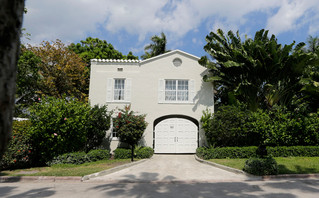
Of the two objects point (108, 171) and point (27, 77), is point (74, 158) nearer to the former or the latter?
point (108, 171)

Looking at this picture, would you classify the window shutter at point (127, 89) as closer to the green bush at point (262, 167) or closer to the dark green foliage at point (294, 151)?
the green bush at point (262, 167)

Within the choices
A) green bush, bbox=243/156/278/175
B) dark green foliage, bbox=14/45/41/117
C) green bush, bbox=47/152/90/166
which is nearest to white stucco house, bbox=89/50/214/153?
green bush, bbox=47/152/90/166

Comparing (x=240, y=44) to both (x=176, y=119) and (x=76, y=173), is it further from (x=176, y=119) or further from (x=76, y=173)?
(x=76, y=173)

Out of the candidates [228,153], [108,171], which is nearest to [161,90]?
[228,153]

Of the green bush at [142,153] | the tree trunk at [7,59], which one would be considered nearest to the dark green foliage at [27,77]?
the green bush at [142,153]

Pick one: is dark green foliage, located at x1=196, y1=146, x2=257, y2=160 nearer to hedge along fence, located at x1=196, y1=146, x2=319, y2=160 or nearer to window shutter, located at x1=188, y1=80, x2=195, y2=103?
hedge along fence, located at x1=196, y1=146, x2=319, y2=160

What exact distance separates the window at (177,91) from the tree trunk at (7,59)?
1536 centimetres

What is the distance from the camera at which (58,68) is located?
793 inches

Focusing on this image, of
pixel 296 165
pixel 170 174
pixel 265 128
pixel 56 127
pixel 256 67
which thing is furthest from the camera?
pixel 256 67

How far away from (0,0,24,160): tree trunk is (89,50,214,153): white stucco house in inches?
586

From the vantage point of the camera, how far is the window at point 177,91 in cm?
1688

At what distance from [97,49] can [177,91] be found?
639 inches

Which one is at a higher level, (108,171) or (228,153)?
(228,153)

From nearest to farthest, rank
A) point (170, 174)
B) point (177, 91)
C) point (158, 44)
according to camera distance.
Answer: point (170, 174), point (177, 91), point (158, 44)
